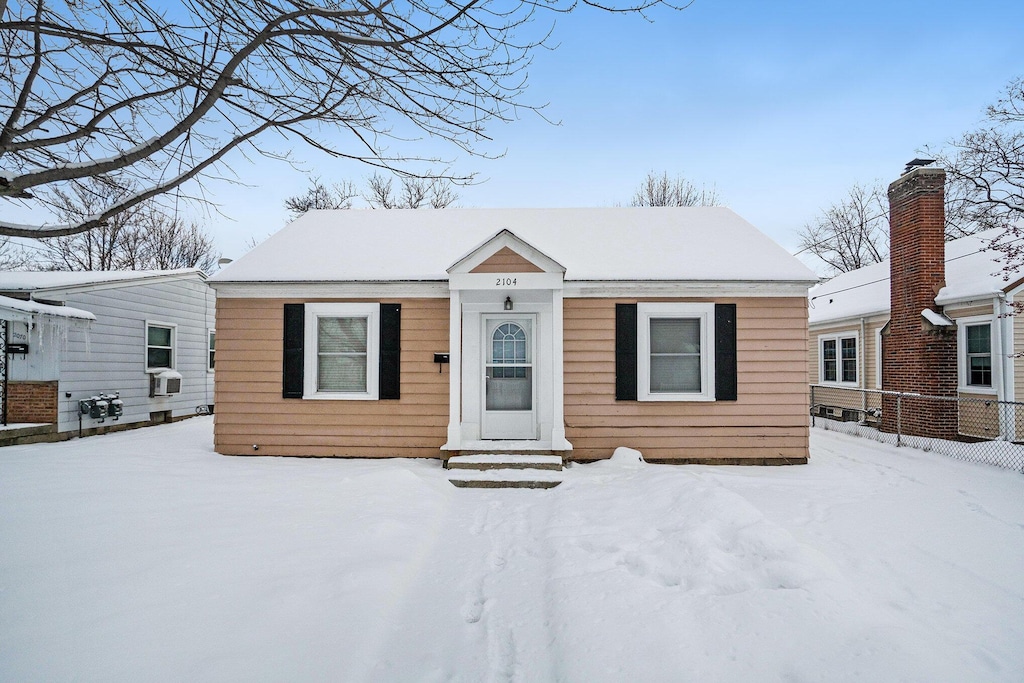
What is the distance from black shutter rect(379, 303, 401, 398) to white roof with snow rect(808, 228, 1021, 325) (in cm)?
1034

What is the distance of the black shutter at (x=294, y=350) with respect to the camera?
7867 millimetres

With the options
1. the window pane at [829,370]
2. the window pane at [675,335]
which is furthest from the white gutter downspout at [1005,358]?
the window pane at [675,335]

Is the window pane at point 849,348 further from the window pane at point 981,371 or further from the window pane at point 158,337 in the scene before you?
the window pane at point 158,337

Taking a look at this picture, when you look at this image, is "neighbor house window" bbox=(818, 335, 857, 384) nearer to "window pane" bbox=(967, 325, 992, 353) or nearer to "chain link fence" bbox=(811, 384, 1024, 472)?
"chain link fence" bbox=(811, 384, 1024, 472)

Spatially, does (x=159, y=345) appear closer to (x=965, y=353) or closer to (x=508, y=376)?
(x=508, y=376)

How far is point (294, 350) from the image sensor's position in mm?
7867

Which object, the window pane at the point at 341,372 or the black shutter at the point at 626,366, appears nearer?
the black shutter at the point at 626,366

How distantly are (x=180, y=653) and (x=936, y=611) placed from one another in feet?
15.7

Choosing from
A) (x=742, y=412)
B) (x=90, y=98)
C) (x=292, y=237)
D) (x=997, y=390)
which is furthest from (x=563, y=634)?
(x=997, y=390)

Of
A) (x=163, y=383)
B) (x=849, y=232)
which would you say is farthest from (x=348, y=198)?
(x=849, y=232)

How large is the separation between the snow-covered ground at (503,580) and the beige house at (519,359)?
1.50 metres

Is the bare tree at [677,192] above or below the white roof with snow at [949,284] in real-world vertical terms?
above

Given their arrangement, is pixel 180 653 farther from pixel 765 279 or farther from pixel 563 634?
pixel 765 279

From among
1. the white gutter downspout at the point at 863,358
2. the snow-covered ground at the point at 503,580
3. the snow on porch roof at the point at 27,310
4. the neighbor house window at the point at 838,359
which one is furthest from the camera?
the neighbor house window at the point at 838,359
